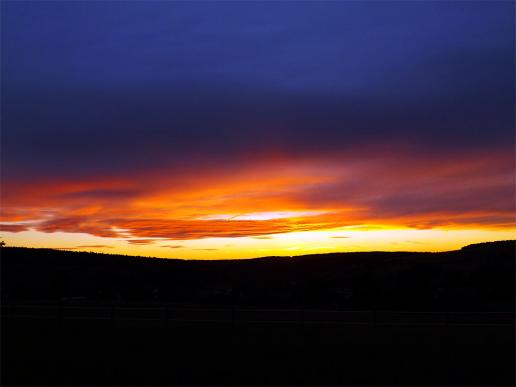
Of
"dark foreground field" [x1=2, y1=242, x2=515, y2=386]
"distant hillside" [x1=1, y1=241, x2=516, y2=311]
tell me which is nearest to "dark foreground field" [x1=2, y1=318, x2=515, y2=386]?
"dark foreground field" [x1=2, y1=242, x2=515, y2=386]

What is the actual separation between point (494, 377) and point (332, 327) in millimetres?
11671

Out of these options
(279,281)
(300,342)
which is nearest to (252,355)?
(300,342)

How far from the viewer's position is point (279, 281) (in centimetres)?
6519

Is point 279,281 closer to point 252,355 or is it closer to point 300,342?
point 300,342

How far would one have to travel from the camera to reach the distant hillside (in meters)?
42.5

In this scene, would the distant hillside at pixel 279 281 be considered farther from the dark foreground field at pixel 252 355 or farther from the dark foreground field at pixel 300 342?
the dark foreground field at pixel 252 355

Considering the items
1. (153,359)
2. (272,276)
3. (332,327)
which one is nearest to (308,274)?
(272,276)

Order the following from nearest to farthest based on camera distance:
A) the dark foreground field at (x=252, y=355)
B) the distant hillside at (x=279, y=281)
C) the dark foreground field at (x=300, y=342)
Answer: the dark foreground field at (x=252, y=355), the dark foreground field at (x=300, y=342), the distant hillside at (x=279, y=281)

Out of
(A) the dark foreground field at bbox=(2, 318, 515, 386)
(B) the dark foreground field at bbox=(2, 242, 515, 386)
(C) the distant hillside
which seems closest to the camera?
(A) the dark foreground field at bbox=(2, 318, 515, 386)

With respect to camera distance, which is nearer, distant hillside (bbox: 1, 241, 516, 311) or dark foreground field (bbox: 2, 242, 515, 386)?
dark foreground field (bbox: 2, 242, 515, 386)

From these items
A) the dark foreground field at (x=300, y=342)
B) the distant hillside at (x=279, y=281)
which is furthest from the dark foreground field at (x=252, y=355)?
the distant hillside at (x=279, y=281)

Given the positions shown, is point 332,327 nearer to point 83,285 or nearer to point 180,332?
point 180,332

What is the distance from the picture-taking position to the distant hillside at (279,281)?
42.5 m

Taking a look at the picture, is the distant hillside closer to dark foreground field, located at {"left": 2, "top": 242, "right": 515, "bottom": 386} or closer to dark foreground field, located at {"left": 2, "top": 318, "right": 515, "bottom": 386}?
dark foreground field, located at {"left": 2, "top": 242, "right": 515, "bottom": 386}
